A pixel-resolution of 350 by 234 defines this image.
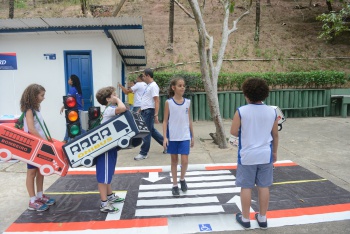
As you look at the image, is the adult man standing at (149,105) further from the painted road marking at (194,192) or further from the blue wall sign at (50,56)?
the blue wall sign at (50,56)

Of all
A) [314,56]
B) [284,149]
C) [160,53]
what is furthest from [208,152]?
[314,56]

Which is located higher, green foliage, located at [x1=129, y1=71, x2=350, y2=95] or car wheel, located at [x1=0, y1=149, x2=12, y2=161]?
green foliage, located at [x1=129, y1=71, x2=350, y2=95]

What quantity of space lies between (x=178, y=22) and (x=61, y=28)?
22175 mm

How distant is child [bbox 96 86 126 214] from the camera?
347 centimetres

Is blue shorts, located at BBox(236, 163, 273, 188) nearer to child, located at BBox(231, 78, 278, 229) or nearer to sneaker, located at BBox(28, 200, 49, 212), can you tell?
child, located at BBox(231, 78, 278, 229)

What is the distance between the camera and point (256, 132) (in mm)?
3084

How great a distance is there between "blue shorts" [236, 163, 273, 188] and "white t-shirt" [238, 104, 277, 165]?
0.24 ft

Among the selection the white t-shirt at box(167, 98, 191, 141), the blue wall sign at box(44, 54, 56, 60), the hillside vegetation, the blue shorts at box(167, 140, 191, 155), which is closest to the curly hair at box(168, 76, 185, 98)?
the white t-shirt at box(167, 98, 191, 141)

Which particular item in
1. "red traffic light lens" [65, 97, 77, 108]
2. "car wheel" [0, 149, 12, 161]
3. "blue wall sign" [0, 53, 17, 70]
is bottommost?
"car wheel" [0, 149, 12, 161]

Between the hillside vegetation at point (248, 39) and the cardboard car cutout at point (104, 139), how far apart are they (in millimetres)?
15294

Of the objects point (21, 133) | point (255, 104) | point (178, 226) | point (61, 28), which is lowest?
point (178, 226)

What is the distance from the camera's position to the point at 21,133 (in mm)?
3373

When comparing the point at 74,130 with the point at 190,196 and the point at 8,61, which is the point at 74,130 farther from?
the point at 8,61

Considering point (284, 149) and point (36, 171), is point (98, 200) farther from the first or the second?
point (284, 149)
